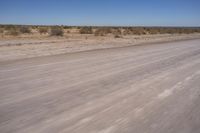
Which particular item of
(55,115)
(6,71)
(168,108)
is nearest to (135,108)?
(168,108)

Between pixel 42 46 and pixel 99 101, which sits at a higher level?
pixel 99 101

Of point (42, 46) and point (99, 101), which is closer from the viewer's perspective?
point (99, 101)

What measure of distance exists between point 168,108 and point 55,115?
234cm

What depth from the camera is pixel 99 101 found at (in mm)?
5906

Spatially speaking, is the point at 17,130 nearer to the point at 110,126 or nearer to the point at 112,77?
the point at 110,126

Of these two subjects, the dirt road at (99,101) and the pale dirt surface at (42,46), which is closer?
the dirt road at (99,101)

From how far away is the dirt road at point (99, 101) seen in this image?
4.45 m

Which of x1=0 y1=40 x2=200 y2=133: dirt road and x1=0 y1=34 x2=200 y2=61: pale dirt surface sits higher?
x1=0 y1=40 x2=200 y2=133: dirt road

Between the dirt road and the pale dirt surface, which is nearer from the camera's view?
the dirt road

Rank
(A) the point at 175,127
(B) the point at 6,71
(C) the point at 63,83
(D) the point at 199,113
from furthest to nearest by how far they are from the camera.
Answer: (B) the point at 6,71 → (C) the point at 63,83 → (D) the point at 199,113 → (A) the point at 175,127

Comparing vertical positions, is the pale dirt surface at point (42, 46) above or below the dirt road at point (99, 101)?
Answer: below

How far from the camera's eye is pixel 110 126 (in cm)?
441

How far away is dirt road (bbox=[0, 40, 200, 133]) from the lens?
4.45 metres

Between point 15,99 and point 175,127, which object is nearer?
point 175,127
